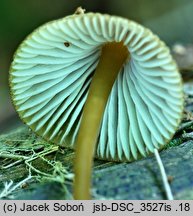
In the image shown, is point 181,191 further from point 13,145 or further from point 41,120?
point 13,145

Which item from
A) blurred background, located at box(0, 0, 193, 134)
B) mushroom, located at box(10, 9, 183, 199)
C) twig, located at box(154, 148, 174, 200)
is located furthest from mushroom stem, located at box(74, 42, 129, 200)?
blurred background, located at box(0, 0, 193, 134)

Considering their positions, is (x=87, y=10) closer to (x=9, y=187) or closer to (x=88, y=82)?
(x=88, y=82)

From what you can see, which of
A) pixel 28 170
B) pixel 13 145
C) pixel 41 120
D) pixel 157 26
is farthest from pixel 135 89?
pixel 157 26

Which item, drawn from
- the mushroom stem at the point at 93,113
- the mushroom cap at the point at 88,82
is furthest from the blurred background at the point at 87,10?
the mushroom stem at the point at 93,113

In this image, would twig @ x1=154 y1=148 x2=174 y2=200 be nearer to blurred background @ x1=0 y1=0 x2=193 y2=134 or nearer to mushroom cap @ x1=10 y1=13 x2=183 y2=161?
mushroom cap @ x1=10 y1=13 x2=183 y2=161

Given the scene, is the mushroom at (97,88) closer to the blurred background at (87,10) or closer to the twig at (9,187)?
the twig at (9,187)

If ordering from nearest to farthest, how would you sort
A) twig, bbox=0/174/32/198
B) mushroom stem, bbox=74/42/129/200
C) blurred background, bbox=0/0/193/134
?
mushroom stem, bbox=74/42/129/200, twig, bbox=0/174/32/198, blurred background, bbox=0/0/193/134
